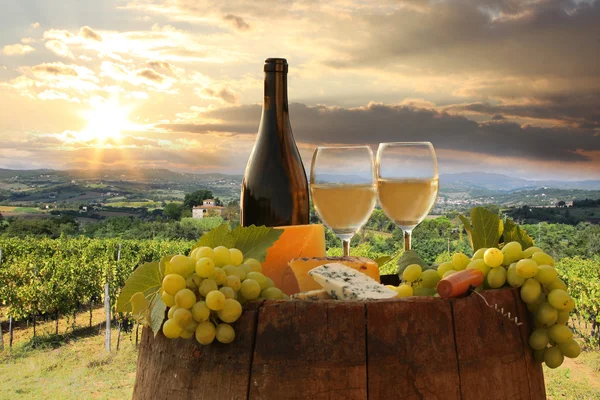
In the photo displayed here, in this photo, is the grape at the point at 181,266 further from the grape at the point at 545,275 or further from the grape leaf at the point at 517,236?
the grape leaf at the point at 517,236

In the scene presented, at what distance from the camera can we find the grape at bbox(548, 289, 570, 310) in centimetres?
112

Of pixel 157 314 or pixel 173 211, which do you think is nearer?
pixel 157 314

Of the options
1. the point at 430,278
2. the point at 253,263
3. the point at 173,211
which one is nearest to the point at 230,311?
the point at 253,263

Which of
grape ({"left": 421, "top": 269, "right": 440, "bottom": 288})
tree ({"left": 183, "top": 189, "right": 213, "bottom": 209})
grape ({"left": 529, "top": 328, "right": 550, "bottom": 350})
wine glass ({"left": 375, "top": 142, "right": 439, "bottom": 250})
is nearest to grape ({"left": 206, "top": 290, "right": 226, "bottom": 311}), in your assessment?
grape ({"left": 421, "top": 269, "right": 440, "bottom": 288})

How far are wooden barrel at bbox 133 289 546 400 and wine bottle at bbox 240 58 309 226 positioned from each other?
1.06 metres

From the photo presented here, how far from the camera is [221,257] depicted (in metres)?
1.11

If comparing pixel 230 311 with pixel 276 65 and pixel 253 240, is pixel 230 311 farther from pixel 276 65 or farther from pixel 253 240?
pixel 276 65

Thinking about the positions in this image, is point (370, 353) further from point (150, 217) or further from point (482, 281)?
point (150, 217)

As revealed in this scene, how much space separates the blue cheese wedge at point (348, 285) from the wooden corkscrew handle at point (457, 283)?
3.9 inches

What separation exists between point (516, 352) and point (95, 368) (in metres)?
17.6

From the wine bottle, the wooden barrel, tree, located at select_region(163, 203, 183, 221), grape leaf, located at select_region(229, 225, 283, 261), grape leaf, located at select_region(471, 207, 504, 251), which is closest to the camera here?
the wooden barrel

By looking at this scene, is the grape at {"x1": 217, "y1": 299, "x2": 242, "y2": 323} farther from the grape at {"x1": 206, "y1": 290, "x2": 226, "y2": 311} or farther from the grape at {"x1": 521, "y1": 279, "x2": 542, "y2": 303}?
the grape at {"x1": 521, "y1": 279, "x2": 542, "y2": 303}

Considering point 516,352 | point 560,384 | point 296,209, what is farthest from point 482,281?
point 560,384

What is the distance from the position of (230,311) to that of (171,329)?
0.40 feet
